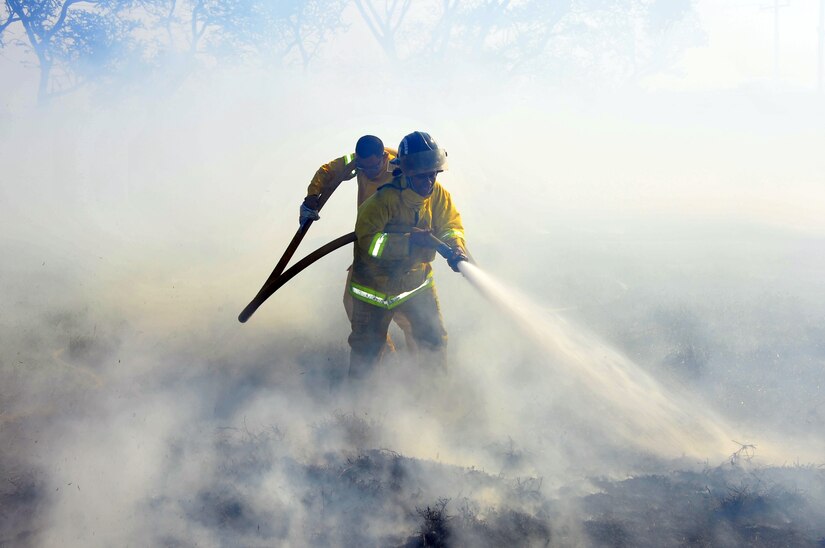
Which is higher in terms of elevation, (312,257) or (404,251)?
(404,251)

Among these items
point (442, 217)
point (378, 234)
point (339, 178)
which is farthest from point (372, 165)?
point (378, 234)

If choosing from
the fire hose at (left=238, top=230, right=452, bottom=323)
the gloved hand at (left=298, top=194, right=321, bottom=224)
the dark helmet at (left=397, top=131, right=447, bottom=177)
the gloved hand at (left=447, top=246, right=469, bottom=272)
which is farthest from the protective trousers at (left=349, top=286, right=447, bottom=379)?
the dark helmet at (left=397, top=131, right=447, bottom=177)

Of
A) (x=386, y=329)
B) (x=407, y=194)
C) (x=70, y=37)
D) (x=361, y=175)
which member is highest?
(x=407, y=194)

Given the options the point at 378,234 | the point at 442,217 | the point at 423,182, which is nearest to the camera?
the point at 423,182

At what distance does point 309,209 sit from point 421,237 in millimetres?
1297

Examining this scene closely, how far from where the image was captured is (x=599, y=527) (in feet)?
12.6

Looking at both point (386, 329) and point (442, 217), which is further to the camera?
point (386, 329)

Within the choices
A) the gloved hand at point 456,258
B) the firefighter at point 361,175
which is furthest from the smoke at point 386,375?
the firefighter at point 361,175

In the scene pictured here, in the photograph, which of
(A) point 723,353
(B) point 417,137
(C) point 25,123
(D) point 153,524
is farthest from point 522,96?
(D) point 153,524

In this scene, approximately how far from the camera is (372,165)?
551 cm

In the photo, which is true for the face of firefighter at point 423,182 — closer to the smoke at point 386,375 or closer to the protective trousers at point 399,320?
the smoke at point 386,375

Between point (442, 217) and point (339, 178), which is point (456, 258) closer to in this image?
point (442, 217)

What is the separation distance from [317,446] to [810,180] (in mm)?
17494

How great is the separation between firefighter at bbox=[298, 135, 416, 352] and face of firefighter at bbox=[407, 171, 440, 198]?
90 cm
